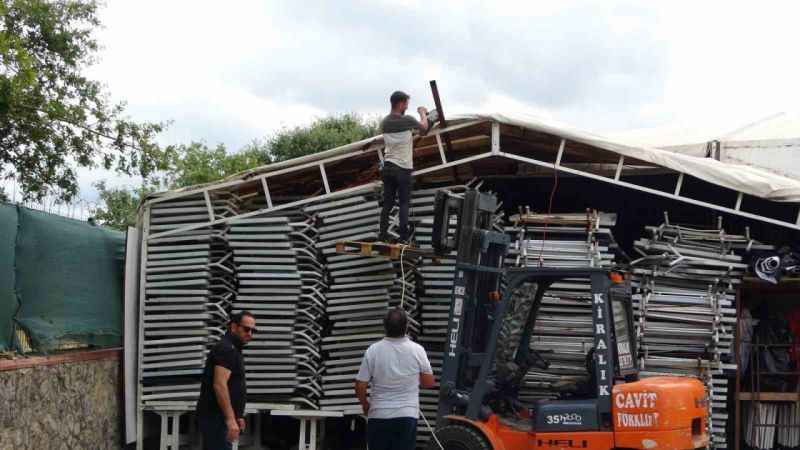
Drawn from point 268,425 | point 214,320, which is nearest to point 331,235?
point 214,320

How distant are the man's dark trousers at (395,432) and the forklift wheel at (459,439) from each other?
1.15m

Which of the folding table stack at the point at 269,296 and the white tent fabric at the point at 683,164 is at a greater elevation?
the white tent fabric at the point at 683,164

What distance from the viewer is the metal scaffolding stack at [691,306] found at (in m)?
12.2

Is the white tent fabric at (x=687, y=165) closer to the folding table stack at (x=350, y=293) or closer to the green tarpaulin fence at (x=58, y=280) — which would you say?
the folding table stack at (x=350, y=293)

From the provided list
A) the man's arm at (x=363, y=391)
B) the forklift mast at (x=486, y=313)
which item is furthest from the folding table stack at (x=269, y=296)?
the man's arm at (x=363, y=391)

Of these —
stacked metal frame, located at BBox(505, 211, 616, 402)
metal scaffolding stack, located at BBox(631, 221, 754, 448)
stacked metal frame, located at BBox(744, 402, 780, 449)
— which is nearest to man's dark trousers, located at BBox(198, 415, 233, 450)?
stacked metal frame, located at BBox(505, 211, 616, 402)

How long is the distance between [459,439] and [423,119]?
3.94 meters

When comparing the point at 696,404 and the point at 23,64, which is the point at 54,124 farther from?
the point at 696,404

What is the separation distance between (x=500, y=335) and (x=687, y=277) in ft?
12.7

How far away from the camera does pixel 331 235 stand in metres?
12.8

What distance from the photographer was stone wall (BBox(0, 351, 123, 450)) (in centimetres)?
969

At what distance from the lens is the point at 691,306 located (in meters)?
12.3

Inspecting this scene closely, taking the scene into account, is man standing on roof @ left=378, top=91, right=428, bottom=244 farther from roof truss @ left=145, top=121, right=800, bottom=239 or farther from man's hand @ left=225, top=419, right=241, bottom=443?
man's hand @ left=225, top=419, right=241, bottom=443

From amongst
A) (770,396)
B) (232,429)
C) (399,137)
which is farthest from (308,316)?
(770,396)
